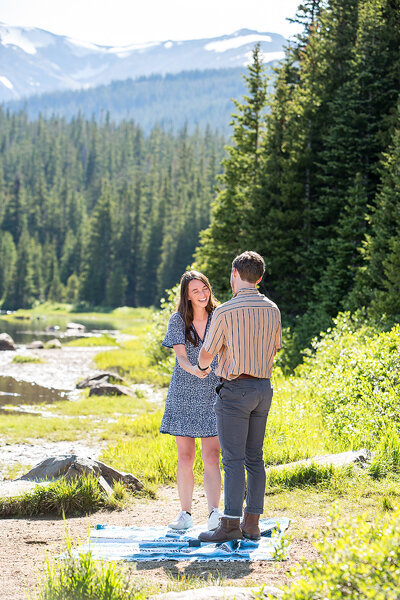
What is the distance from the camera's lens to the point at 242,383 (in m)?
5.67

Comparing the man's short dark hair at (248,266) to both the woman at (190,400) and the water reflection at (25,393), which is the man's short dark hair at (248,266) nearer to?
the woman at (190,400)

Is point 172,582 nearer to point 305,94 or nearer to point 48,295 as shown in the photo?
point 305,94

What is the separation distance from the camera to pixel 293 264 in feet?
87.3

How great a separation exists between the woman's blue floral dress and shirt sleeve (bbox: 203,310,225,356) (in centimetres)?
65

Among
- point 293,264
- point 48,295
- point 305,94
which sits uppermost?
point 305,94

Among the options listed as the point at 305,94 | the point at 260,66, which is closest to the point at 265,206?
the point at 305,94

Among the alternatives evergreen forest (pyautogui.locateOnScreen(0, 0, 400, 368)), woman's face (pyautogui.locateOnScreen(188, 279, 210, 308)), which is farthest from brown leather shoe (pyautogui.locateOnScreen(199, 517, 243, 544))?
evergreen forest (pyautogui.locateOnScreen(0, 0, 400, 368))

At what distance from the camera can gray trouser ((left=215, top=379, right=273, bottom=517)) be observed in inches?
223

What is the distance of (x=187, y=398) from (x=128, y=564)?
66.7 inches

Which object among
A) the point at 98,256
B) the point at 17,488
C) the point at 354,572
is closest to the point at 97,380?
the point at 17,488

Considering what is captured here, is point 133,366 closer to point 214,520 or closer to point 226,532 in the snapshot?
point 214,520

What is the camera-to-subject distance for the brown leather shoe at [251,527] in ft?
19.1

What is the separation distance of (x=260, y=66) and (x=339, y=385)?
21.3 metres

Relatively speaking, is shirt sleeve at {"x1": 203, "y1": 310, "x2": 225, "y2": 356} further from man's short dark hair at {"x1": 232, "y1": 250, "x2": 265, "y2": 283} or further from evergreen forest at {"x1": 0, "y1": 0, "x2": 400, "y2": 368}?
evergreen forest at {"x1": 0, "y1": 0, "x2": 400, "y2": 368}
